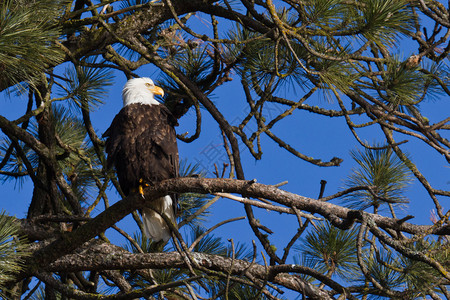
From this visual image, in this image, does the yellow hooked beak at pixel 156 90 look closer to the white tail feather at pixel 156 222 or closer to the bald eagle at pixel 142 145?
the bald eagle at pixel 142 145

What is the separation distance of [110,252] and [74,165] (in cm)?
147

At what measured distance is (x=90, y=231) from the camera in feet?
10.1

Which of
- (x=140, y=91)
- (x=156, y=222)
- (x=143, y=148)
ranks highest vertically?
(x=140, y=91)

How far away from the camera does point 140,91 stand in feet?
13.1

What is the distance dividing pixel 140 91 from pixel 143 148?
663 mm

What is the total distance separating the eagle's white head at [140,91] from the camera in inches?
152

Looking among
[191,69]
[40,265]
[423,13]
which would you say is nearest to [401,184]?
[423,13]

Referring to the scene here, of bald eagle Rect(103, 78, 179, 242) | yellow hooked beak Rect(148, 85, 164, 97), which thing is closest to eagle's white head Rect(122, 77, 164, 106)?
yellow hooked beak Rect(148, 85, 164, 97)

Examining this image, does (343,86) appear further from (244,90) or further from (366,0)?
(244,90)

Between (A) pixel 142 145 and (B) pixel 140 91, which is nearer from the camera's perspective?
(A) pixel 142 145

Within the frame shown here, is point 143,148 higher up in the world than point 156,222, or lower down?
higher up

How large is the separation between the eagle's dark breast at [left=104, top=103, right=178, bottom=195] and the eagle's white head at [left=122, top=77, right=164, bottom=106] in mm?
246

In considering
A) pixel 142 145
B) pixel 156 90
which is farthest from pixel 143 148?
pixel 156 90

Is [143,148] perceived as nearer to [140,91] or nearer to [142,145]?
[142,145]
